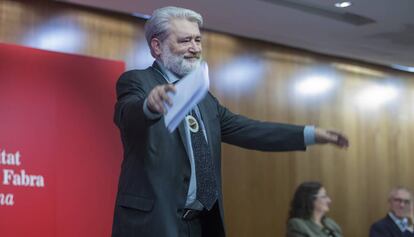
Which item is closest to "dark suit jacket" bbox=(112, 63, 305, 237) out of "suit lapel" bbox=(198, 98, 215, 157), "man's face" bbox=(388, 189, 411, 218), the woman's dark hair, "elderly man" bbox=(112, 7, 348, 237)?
"elderly man" bbox=(112, 7, 348, 237)

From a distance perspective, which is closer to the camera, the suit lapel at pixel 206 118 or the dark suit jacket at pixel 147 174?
the dark suit jacket at pixel 147 174

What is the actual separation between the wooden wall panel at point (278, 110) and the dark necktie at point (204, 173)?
3324 millimetres

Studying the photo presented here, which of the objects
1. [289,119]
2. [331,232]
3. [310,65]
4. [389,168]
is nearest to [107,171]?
[331,232]

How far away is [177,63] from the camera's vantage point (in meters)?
1.88

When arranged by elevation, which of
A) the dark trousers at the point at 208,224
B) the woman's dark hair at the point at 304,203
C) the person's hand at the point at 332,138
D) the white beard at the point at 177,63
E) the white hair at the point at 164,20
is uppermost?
the white hair at the point at 164,20

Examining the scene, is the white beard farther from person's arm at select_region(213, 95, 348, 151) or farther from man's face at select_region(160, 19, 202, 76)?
person's arm at select_region(213, 95, 348, 151)

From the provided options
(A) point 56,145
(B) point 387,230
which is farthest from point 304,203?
(A) point 56,145

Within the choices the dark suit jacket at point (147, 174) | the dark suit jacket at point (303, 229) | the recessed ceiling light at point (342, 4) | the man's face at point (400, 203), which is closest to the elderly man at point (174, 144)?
the dark suit jacket at point (147, 174)

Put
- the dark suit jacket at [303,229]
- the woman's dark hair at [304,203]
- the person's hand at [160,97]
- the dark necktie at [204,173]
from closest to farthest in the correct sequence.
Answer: the person's hand at [160,97], the dark necktie at [204,173], the dark suit jacket at [303,229], the woman's dark hair at [304,203]

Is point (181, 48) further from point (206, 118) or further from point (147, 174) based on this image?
point (147, 174)

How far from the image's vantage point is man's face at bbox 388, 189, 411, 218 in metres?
5.36

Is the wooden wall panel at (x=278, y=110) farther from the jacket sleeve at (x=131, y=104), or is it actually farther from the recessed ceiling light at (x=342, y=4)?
the jacket sleeve at (x=131, y=104)

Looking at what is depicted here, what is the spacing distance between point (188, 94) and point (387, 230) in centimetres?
409

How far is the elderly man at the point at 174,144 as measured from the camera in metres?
1.68
